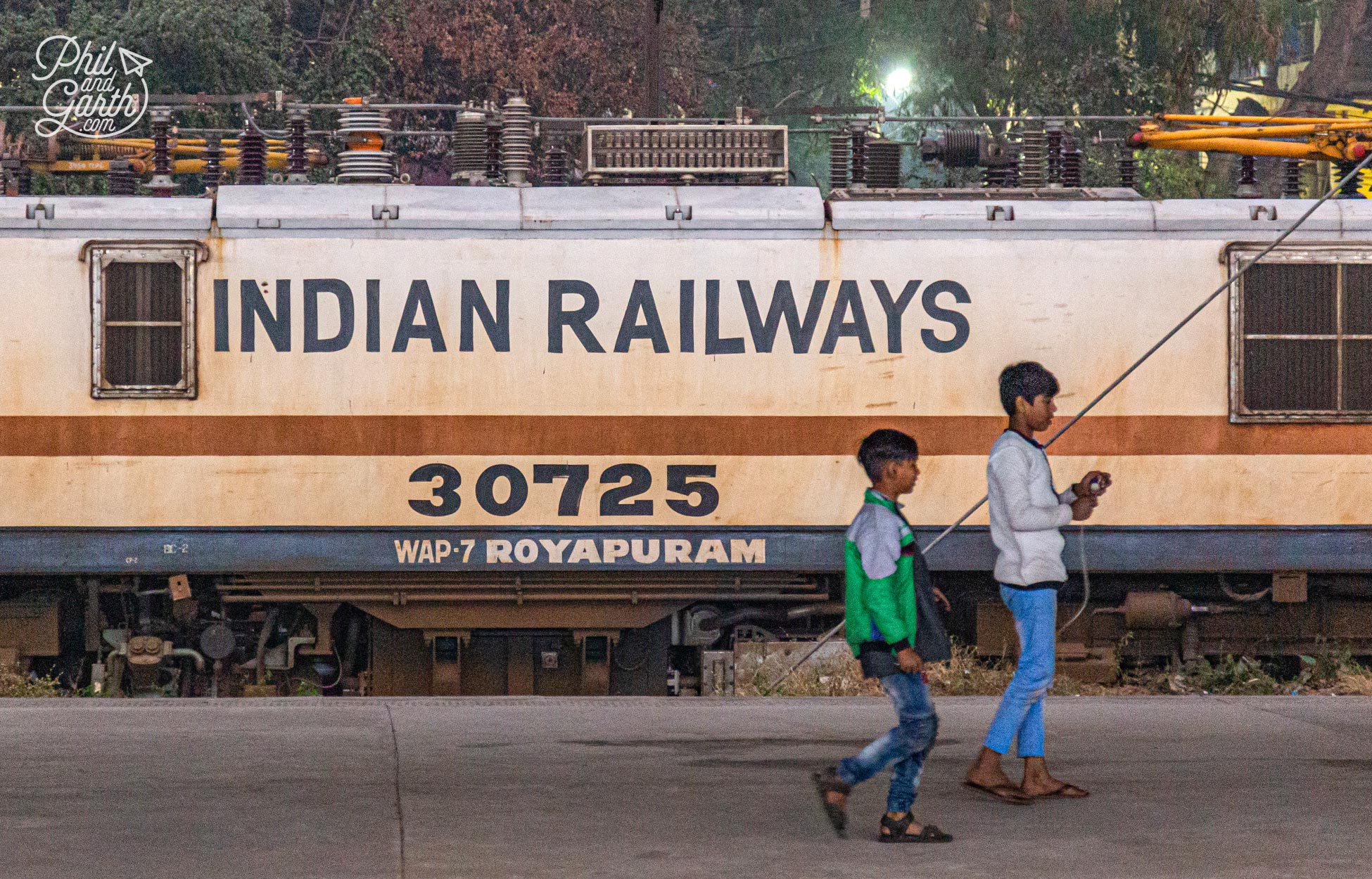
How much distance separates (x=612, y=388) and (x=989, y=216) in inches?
105

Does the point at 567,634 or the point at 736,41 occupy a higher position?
the point at 736,41

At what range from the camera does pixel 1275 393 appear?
12.1 metres

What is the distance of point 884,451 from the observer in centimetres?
715

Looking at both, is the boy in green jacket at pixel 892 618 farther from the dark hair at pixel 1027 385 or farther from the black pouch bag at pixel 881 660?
the dark hair at pixel 1027 385

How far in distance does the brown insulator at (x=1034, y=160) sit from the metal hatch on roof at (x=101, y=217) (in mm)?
5445

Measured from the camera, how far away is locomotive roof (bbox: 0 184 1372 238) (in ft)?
38.7

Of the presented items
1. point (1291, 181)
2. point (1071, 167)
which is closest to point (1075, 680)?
point (1071, 167)

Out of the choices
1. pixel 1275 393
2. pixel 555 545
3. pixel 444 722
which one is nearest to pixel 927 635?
pixel 444 722

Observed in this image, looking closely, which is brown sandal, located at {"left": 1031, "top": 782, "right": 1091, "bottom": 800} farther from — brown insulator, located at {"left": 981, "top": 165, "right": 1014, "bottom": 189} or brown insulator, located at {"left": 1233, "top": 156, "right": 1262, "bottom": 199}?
brown insulator, located at {"left": 981, "top": 165, "right": 1014, "bottom": 189}

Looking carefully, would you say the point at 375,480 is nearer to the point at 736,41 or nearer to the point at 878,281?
the point at 878,281

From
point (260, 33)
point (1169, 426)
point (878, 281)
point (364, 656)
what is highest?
point (260, 33)

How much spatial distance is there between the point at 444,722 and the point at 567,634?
2.46 meters

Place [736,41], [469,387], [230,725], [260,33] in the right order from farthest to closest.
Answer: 1. [736,41]
2. [260,33]
3. [469,387]
4. [230,725]

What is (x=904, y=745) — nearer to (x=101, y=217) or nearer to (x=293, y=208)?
(x=293, y=208)
